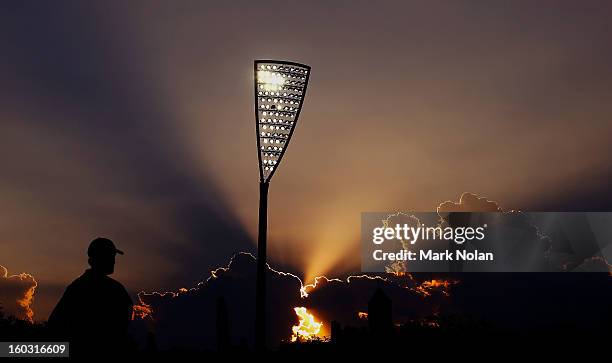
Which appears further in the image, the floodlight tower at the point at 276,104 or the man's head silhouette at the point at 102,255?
the floodlight tower at the point at 276,104

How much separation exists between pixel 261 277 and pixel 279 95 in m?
4.62

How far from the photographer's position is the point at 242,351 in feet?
70.5

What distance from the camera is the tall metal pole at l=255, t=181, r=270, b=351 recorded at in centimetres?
1480

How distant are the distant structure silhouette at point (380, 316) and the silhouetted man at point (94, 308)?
33.5 feet

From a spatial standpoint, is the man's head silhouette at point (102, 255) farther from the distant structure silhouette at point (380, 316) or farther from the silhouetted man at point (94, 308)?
the distant structure silhouette at point (380, 316)

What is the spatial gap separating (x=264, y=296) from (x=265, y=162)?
125 inches

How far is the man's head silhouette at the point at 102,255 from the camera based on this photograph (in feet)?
21.5

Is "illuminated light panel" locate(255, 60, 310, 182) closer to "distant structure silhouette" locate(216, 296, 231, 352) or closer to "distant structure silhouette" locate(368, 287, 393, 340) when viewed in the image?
"distant structure silhouette" locate(368, 287, 393, 340)

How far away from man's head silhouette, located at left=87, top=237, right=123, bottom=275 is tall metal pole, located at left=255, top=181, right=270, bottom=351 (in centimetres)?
843

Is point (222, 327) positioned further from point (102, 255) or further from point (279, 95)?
point (102, 255)

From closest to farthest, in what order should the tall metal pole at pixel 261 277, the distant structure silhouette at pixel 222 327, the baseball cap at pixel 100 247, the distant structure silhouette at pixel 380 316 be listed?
the baseball cap at pixel 100 247, the tall metal pole at pixel 261 277, the distant structure silhouette at pixel 380 316, the distant structure silhouette at pixel 222 327

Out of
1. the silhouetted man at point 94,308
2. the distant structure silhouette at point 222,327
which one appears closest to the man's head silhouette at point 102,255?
the silhouetted man at point 94,308

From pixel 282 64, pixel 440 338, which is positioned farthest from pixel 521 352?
pixel 282 64

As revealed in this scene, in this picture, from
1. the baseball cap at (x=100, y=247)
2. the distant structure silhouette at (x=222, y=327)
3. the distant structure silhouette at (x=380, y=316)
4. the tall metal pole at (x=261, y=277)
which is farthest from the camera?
the distant structure silhouette at (x=222, y=327)
